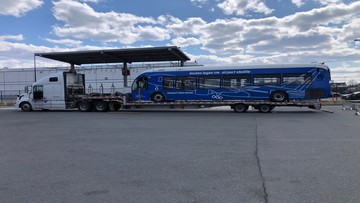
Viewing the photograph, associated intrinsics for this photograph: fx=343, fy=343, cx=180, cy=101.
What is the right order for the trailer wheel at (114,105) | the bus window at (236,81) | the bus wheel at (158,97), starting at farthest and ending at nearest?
the trailer wheel at (114,105) < the bus wheel at (158,97) < the bus window at (236,81)

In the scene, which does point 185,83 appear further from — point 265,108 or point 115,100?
point 265,108

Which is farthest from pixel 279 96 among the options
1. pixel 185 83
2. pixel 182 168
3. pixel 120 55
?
pixel 120 55

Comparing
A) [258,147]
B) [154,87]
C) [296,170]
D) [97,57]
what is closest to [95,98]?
[154,87]

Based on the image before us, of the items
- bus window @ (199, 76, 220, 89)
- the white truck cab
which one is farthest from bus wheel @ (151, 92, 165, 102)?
the white truck cab

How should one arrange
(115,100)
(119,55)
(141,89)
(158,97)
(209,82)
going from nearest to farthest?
(209,82) < (158,97) < (141,89) < (115,100) < (119,55)

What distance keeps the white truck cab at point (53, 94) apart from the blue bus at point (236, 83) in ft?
18.1

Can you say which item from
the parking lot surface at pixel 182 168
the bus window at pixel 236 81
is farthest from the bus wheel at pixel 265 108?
the parking lot surface at pixel 182 168

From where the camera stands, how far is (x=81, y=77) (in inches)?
1160

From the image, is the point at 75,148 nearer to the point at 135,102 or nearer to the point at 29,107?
the point at 135,102

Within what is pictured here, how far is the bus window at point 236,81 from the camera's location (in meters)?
23.4

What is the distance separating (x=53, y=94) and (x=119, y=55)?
9.88 meters

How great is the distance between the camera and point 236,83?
23641 millimetres

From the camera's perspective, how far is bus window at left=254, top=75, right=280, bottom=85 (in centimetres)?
2288

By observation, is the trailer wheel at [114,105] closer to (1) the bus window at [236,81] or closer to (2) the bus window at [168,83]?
(2) the bus window at [168,83]
